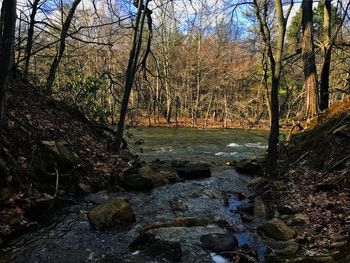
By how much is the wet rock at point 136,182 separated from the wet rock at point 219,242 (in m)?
3.78

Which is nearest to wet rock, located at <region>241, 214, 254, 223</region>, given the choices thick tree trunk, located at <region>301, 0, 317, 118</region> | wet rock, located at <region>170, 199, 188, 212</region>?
wet rock, located at <region>170, 199, 188, 212</region>

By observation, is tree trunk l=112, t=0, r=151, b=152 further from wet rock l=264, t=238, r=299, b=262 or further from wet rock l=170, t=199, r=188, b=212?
wet rock l=264, t=238, r=299, b=262

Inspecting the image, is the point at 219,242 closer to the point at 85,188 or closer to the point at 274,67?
the point at 85,188

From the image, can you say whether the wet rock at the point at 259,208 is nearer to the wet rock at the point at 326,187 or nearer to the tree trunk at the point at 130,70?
the wet rock at the point at 326,187

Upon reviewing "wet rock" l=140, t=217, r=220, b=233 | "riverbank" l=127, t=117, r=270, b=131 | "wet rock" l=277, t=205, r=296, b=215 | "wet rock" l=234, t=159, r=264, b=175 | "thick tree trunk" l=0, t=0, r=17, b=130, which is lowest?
"wet rock" l=140, t=217, r=220, b=233

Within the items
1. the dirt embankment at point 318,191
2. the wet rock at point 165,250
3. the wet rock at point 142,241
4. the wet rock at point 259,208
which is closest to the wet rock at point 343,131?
the dirt embankment at point 318,191

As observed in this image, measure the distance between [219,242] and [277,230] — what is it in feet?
3.77

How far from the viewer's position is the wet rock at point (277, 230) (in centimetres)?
632

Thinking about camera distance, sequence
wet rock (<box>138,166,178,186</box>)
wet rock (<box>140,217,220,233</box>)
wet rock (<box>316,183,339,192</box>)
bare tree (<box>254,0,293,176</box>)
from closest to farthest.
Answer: wet rock (<box>140,217,220,233</box>)
wet rock (<box>316,183,339,192</box>)
bare tree (<box>254,0,293,176</box>)
wet rock (<box>138,166,178,186</box>)

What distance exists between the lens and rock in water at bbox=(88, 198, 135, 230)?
6.81m

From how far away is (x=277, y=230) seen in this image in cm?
649

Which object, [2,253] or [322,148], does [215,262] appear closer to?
[2,253]

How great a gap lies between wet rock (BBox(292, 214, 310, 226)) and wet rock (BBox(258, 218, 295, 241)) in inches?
16.0

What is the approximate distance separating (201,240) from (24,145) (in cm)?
448
